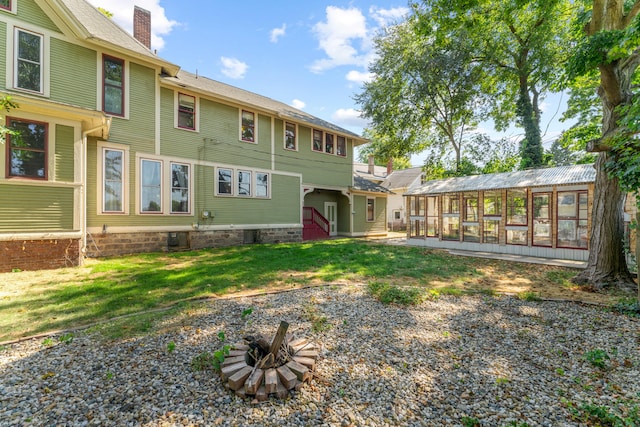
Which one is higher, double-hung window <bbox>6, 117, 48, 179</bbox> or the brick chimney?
the brick chimney

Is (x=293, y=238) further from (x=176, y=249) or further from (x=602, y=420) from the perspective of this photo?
(x=602, y=420)

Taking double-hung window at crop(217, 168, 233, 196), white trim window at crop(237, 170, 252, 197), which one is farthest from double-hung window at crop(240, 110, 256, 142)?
double-hung window at crop(217, 168, 233, 196)

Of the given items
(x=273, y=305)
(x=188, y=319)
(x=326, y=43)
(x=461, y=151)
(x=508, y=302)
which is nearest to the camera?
(x=188, y=319)

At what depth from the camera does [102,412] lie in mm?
2197

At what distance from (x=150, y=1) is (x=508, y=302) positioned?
15.6m

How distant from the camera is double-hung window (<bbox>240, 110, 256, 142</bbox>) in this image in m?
12.9

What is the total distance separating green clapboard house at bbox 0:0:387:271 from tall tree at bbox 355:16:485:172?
255 inches

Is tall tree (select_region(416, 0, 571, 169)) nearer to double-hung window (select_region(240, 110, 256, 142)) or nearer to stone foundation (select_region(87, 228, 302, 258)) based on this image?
double-hung window (select_region(240, 110, 256, 142))

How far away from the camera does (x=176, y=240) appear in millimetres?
10844

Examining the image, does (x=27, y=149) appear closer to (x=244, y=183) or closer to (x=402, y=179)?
(x=244, y=183)

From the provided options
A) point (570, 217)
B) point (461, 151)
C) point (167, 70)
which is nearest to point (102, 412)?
point (167, 70)

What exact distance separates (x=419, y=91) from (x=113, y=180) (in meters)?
17.7

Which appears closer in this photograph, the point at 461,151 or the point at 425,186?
the point at 425,186

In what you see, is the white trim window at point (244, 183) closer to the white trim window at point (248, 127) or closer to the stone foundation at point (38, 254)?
the white trim window at point (248, 127)
